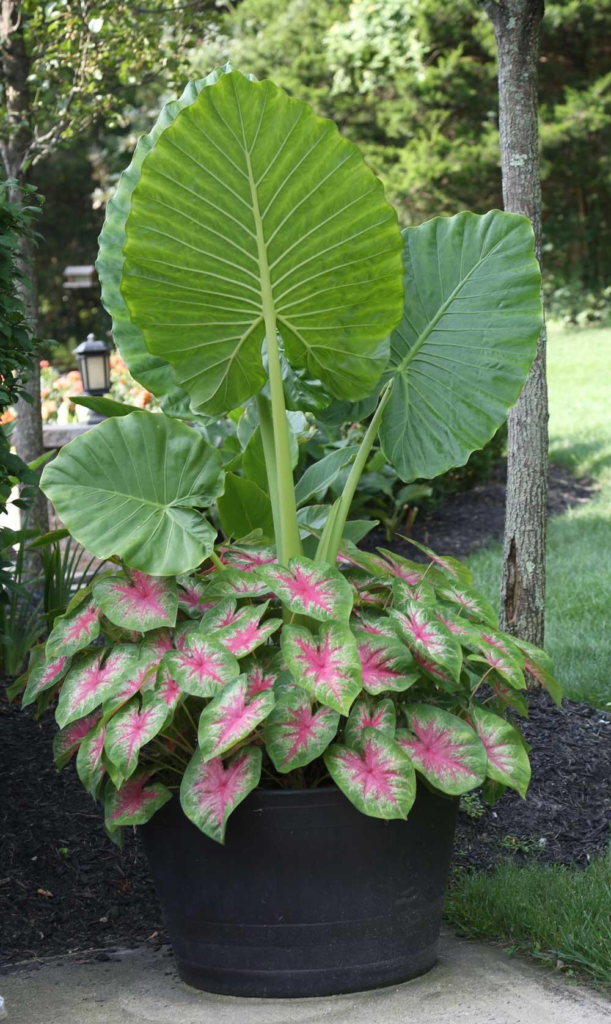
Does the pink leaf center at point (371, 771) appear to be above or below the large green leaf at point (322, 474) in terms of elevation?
below

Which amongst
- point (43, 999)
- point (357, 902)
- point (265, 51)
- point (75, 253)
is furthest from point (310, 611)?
point (75, 253)

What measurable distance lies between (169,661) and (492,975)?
95 centimetres

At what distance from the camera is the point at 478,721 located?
2082mm

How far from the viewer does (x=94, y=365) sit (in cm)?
736

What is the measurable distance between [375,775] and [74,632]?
2.35ft

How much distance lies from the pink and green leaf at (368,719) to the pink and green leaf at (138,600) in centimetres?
41

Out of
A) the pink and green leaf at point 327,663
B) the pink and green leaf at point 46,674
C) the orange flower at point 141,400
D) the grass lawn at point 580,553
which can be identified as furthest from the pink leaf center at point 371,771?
the orange flower at point 141,400

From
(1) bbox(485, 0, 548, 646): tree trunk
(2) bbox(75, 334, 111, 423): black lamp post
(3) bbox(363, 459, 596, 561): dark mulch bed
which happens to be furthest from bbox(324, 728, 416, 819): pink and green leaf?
(2) bbox(75, 334, 111, 423): black lamp post

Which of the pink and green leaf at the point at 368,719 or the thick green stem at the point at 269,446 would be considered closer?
the pink and green leaf at the point at 368,719

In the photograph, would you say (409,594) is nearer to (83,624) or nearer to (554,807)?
(83,624)

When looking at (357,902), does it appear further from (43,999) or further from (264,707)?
(43,999)

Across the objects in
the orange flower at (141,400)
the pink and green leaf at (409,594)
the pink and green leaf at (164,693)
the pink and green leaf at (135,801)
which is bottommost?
the pink and green leaf at (135,801)

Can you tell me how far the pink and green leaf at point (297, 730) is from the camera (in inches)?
74.6

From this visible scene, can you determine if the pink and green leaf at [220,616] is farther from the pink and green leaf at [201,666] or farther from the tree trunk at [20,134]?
the tree trunk at [20,134]
